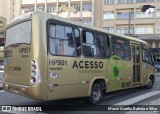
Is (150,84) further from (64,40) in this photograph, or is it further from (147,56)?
(64,40)

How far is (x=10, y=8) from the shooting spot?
→ 69312mm

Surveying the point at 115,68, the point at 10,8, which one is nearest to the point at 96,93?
the point at 115,68

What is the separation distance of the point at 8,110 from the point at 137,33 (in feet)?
154

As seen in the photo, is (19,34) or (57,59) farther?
(19,34)

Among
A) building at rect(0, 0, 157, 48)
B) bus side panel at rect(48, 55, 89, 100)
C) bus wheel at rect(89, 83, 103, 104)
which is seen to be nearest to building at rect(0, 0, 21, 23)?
building at rect(0, 0, 157, 48)

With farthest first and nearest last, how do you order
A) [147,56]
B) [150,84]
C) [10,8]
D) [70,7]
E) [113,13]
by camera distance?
[10,8], [70,7], [113,13], [150,84], [147,56]

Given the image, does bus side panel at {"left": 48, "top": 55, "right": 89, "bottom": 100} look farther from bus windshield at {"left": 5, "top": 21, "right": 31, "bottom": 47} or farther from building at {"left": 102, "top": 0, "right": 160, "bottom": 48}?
building at {"left": 102, "top": 0, "right": 160, "bottom": 48}

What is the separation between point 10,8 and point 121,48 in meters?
61.7

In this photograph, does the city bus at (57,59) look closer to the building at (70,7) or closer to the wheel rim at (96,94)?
the wheel rim at (96,94)

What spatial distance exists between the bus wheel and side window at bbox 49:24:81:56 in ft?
5.11

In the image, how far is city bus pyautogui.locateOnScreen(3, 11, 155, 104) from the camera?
311 inches

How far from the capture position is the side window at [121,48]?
443 inches

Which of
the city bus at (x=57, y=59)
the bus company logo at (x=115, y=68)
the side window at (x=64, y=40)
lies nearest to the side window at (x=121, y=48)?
the city bus at (x=57, y=59)

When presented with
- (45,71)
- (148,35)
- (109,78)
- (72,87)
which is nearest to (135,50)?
(109,78)
